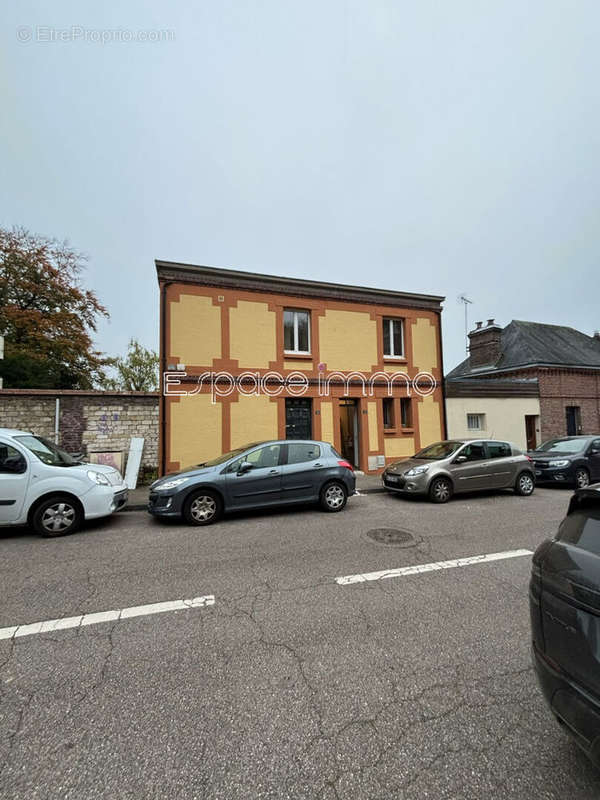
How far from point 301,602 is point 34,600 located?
2.68 meters

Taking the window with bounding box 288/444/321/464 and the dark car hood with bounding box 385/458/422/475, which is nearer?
the window with bounding box 288/444/321/464

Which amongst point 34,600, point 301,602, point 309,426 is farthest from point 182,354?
point 301,602

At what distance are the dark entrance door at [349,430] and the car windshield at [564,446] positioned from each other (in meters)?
6.05

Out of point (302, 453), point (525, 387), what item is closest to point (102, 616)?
point (302, 453)

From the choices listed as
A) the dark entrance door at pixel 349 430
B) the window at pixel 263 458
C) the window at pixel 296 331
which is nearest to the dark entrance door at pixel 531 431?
the dark entrance door at pixel 349 430

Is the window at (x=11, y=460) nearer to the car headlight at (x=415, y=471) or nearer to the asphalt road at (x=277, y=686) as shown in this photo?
the asphalt road at (x=277, y=686)

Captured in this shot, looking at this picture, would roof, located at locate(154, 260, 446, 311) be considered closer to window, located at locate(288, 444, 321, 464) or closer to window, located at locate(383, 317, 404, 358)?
window, located at locate(383, 317, 404, 358)

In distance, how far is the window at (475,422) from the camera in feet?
48.1

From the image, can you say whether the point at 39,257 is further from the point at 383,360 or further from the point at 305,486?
the point at 305,486

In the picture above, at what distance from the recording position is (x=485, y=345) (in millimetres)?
18922

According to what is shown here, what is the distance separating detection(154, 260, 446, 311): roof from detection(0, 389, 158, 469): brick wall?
3978 mm

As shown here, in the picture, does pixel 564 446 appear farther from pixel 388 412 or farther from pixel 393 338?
pixel 393 338

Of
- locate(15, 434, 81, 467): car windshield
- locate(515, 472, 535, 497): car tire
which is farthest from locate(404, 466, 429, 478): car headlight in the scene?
locate(15, 434, 81, 467): car windshield

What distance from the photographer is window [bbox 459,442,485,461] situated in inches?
357
